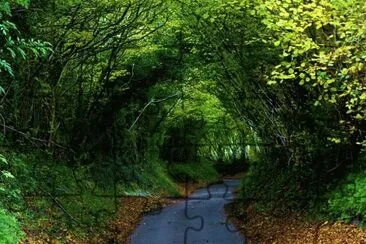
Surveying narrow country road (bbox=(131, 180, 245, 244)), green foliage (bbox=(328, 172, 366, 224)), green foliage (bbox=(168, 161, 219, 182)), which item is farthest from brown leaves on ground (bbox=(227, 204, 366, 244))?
green foliage (bbox=(168, 161, 219, 182))

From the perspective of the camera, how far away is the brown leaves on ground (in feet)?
30.1

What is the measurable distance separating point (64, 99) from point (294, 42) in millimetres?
8637

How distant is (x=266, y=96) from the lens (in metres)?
14.3

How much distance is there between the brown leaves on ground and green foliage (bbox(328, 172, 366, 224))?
0.22m

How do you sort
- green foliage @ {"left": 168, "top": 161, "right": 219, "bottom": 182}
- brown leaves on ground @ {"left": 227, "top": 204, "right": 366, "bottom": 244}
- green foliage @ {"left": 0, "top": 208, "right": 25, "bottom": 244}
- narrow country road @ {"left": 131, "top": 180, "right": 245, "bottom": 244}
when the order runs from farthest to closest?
green foliage @ {"left": 168, "top": 161, "right": 219, "bottom": 182} → narrow country road @ {"left": 131, "top": 180, "right": 245, "bottom": 244} → brown leaves on ground @ {"left": 227, "top": 204, "right": 366, "bottom": 244} → green foliage @ {"left": 0, "top": 208, "right": 25, "bottom": 244}

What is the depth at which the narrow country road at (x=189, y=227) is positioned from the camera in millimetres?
12461

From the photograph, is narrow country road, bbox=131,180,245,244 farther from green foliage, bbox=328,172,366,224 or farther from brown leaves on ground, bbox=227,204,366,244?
green foliage, bbox=328,172,366,224

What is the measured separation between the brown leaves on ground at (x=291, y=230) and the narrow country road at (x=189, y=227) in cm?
43

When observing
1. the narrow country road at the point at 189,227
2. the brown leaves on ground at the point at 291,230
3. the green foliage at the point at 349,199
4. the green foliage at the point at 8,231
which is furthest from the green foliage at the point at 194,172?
the green foliage at the point at 8,231

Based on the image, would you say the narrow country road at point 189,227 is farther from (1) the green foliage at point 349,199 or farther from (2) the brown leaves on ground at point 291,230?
(1) the green foliage at point 349,199

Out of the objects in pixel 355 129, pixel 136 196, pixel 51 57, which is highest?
pixel 51 57

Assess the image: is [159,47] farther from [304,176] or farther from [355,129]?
[355,129]

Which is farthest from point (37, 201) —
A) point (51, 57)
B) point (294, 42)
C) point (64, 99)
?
point (294, 42)

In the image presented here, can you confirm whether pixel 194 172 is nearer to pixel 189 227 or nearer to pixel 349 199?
pixel 189 227
